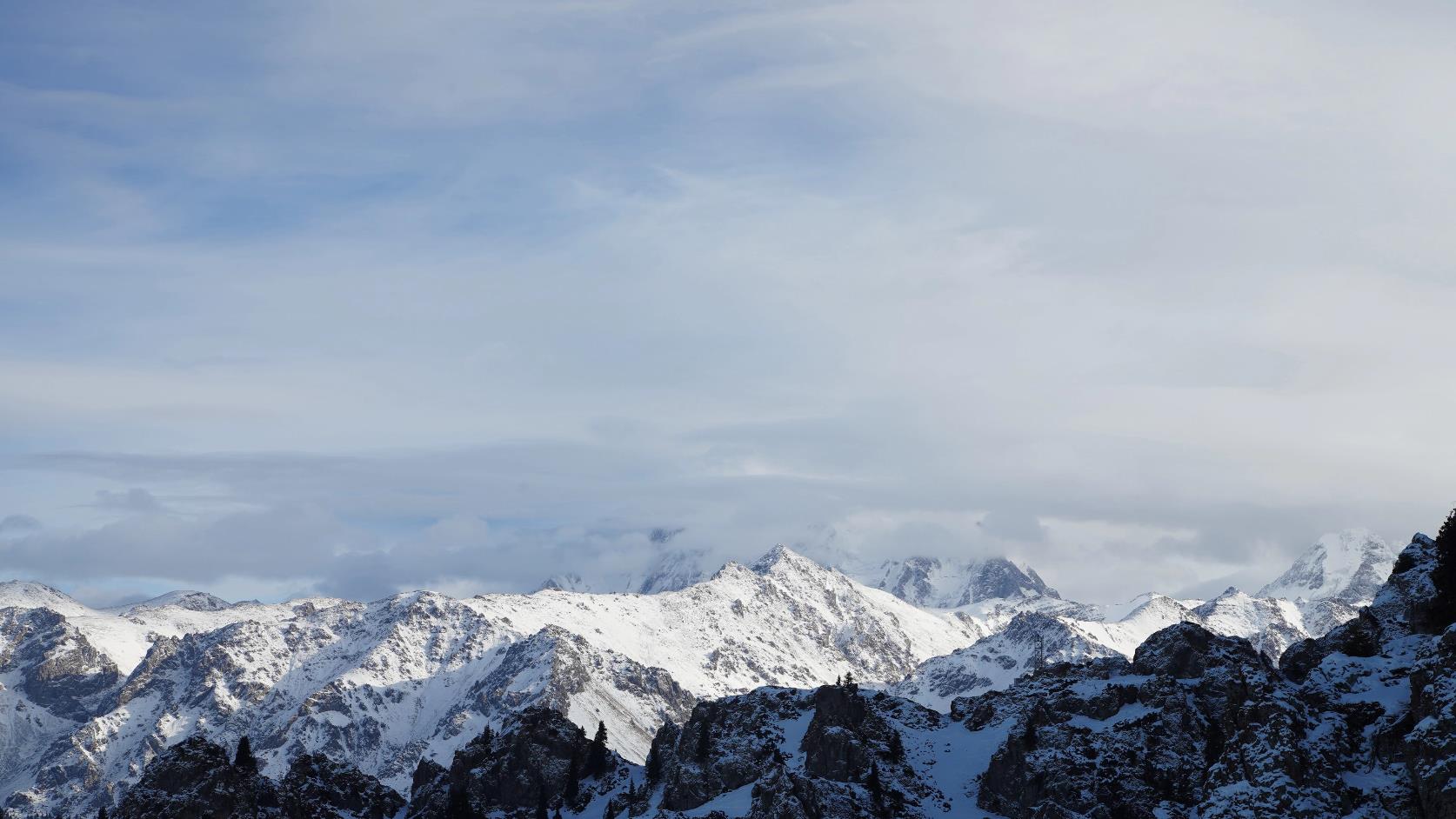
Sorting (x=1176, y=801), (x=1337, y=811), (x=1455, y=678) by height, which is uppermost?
(x=1455, y=678)

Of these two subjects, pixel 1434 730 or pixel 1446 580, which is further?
pixel 1446 580

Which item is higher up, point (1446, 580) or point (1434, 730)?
point (1446, 580)

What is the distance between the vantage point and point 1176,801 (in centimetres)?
19225

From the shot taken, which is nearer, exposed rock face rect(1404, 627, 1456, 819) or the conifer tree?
exposed rock face rect(1404, 627, 1456, 819)

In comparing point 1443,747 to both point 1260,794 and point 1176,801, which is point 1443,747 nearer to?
point 1260,794

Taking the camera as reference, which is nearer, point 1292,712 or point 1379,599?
point 1292,712

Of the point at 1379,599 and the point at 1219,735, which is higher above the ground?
the point at 1379,599

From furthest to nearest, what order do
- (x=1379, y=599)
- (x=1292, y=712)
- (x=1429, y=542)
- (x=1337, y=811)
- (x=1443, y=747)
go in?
(x=1429, y=542) < (x=1379, y=599) < (x=1292, y=712) < (x=1337, y=811) < (x=1443, y=747)

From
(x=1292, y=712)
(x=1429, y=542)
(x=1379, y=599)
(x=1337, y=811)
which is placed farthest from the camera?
(x=1429, y=542)

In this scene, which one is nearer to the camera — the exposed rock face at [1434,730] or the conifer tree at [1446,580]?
the exposed rock face at [1434,730]

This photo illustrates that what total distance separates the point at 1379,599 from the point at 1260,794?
154 ft

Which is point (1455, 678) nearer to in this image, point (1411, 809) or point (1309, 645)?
point (1411, 809)

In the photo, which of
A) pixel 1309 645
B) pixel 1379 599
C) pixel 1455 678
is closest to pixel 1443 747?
pixel 1455 678

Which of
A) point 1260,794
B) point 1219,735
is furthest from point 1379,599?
point 1260,794
